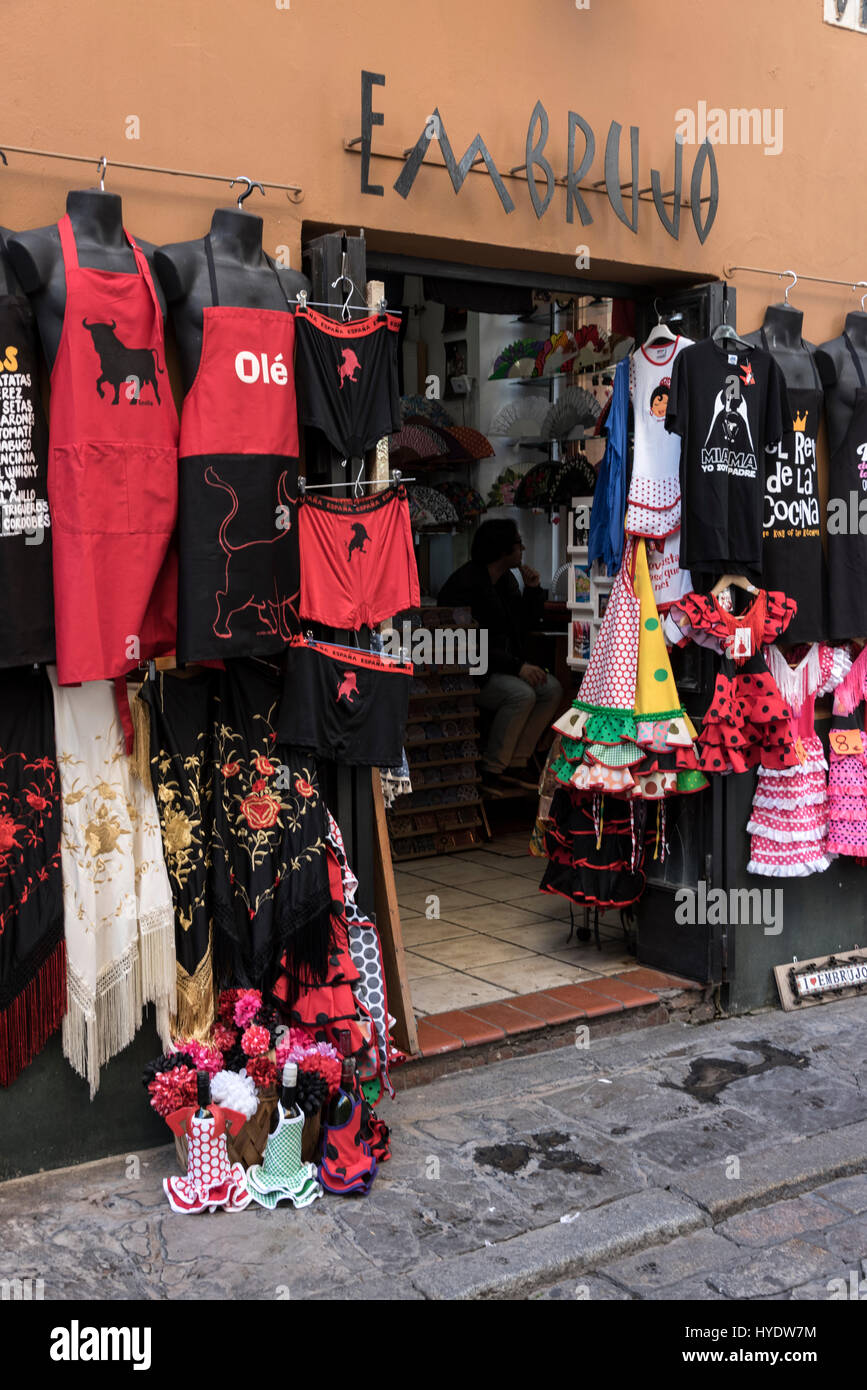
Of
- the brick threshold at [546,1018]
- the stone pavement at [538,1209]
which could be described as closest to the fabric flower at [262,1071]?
the stone pavement at [538,1209]

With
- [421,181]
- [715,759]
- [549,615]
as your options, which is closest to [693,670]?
[715,759]

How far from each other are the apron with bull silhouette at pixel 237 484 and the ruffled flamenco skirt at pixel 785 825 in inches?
93.9

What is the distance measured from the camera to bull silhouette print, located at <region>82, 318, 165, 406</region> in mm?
3701

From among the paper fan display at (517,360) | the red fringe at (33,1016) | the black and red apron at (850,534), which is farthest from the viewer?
the paper fan display at (517,360)

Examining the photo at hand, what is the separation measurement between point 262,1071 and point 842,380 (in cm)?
375

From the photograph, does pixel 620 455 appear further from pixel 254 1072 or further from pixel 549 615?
pixel 549 615

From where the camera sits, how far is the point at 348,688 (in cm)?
428

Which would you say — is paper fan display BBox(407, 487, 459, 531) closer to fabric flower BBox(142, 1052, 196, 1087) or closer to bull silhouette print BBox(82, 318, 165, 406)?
bull silhouette print BBox(82, 318, 165, 406)

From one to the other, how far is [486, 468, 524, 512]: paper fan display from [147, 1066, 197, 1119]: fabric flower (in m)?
6.65

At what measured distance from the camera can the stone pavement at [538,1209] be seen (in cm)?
348

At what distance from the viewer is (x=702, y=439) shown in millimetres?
5043

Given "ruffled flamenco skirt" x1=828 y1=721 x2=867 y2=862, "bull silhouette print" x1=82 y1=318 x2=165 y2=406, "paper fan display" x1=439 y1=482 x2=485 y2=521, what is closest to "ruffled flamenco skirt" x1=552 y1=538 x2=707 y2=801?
"ruffled flamenco skirt" x1=828 y1=721 x2=867 y2=862

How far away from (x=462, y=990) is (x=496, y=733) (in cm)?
289

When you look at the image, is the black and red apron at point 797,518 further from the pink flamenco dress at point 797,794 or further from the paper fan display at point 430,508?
the paper fan display at point 430,508
